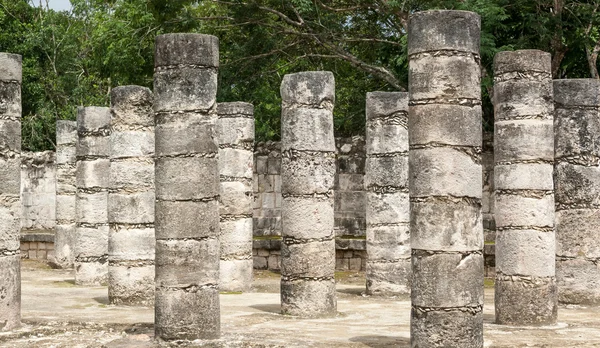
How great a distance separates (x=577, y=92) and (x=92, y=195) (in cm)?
764

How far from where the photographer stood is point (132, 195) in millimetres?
13320

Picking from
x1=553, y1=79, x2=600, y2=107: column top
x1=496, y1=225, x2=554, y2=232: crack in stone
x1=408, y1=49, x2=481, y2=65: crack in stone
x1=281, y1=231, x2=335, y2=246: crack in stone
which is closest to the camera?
x1=408, y1=49, x2=481, y2=65: crack in stone

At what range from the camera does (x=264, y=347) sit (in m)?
9.66

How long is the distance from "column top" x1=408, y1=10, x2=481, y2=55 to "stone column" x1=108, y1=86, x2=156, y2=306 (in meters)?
4.99

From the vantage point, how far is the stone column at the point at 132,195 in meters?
13.3

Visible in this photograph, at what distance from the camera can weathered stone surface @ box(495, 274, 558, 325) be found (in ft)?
37.6

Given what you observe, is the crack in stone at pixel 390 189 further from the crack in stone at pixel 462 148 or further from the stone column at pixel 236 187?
the crack in stone at pixel 462 148

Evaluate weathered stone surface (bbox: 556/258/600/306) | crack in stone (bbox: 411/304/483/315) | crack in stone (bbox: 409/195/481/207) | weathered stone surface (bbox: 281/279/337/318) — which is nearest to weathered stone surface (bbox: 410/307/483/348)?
crack in stone (bbox: 411/304/483/315)

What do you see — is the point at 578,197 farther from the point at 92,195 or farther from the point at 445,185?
the point at 92,195

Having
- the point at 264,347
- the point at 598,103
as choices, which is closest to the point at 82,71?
the point at 598,103

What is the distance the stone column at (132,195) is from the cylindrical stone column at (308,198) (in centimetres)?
190

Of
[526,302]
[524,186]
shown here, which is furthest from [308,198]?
[526,302]

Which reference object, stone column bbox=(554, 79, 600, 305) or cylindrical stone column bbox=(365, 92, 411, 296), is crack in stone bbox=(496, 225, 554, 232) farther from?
cylindrical stone column bbox=(365, 92, 411, 296)

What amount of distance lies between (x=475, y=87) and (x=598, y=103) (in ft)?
14.9
